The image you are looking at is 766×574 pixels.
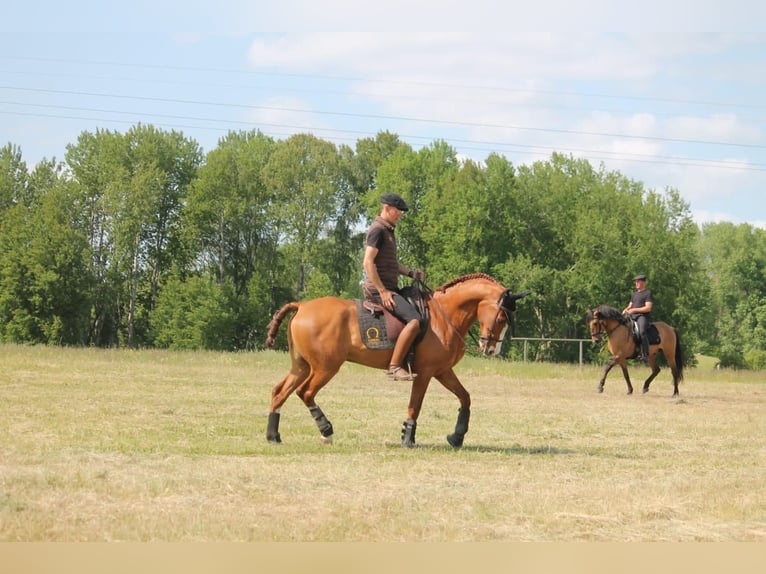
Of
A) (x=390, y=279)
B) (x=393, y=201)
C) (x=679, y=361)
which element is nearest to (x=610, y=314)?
(x=679, y=361)

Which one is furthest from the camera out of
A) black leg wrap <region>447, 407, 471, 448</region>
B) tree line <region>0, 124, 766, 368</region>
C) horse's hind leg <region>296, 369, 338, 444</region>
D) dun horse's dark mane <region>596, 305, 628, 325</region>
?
tree line <region>0, 124, 766, 368</region>

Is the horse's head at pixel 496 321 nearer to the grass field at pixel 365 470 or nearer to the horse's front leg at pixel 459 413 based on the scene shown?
the horse's front leg at pixel 459 413

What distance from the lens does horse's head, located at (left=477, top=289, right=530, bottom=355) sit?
477 inches

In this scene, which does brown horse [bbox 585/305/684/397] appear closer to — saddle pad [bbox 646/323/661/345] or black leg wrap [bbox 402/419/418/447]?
saddle pad [bbox 646/323/661/345]

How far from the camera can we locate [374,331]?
11992mm

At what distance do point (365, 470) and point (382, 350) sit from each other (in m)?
2.44

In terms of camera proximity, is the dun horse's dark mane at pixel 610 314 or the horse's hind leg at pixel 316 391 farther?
the dun horse's dark mane at pixel 610 314

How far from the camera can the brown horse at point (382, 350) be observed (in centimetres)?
1192

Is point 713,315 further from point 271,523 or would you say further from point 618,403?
point 271,523

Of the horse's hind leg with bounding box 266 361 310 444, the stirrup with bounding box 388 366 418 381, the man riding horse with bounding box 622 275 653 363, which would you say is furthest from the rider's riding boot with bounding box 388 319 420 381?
the man riding horse with bounding box 622 275 653 363

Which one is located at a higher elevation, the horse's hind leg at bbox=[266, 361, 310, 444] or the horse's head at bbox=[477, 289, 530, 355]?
the horse's head at bbox=[477, 289, 530, 355]

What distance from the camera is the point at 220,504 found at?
25.3ft

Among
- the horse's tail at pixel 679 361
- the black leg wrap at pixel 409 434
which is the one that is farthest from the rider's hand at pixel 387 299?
the horse's tail at pixel 679 361

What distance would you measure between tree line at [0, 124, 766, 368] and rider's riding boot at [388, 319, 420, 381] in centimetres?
5080
